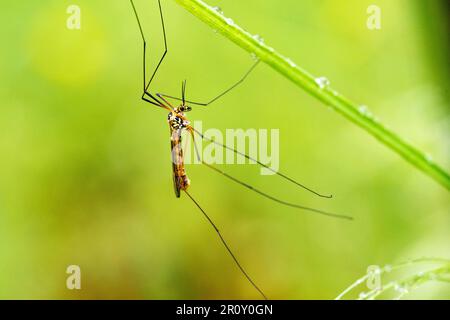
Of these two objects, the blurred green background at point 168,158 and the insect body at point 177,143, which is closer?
the insect body at point 177,143

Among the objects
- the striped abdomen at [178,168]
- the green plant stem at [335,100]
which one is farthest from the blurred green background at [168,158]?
the green plant stem at [335,100]

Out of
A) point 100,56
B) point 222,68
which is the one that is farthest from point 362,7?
point 100,56
